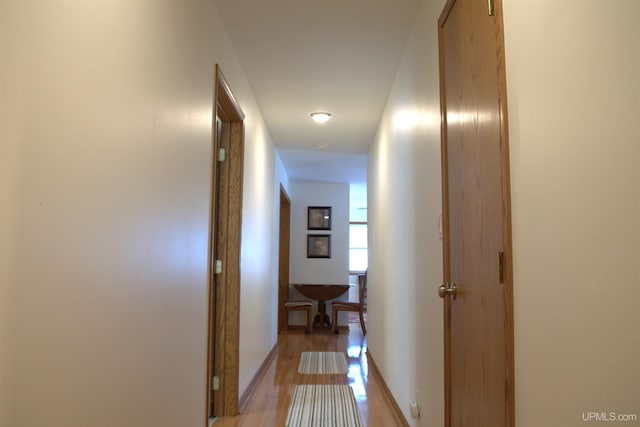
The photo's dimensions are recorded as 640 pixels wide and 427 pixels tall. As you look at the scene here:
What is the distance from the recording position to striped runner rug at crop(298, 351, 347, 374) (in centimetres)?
431

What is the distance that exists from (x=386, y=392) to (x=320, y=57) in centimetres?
236

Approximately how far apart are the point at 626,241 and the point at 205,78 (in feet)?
6.19

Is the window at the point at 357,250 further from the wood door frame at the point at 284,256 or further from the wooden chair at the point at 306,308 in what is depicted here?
the wooden chair at the point at 306,308

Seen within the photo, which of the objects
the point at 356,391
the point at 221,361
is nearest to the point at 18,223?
the point at 221,361

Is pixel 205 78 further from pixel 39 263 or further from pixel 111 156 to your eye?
pixel 39 263

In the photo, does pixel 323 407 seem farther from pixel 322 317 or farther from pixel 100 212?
pixel 322 317

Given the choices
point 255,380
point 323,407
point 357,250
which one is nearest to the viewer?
point 323,407

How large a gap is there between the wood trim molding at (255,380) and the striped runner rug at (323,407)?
315 mm

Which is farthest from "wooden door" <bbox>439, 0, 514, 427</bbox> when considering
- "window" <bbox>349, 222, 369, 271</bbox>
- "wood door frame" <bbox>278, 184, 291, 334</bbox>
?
"window" <bbox>349, 222, 369, 271</bbox>

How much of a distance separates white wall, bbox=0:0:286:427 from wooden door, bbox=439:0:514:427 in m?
1.00

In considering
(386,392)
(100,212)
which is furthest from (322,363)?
(100,212)

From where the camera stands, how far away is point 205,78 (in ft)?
7.19

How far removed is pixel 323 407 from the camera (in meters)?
3.18

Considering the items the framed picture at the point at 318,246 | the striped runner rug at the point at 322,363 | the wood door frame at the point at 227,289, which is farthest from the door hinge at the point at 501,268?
the framed picture at the point at 318,246
